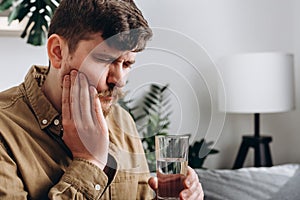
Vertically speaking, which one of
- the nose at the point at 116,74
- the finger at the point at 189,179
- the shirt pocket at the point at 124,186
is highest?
the nose at the point at 116,74

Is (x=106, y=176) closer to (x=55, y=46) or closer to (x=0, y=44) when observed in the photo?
(x=55, y=46)

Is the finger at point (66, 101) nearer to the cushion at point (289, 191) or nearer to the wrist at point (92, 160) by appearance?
the wrist at point (92, 160)

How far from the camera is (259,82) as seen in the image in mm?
2494

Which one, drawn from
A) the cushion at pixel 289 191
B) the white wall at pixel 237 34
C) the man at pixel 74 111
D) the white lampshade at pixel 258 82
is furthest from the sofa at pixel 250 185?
the man at pixel 74 111

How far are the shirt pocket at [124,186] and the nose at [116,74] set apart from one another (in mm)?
256

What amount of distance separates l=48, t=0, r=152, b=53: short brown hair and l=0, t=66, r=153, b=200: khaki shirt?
0.52 ft

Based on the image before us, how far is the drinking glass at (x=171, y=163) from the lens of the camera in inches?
39.0

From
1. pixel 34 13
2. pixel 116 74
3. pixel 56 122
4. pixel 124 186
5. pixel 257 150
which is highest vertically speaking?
pixel 34 13

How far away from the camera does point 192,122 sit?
1106 millimetres

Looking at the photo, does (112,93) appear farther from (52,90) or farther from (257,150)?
(257,150)

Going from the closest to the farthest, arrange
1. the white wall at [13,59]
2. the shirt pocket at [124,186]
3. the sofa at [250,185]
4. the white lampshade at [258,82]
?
the shirt pocket at [124,186]
the sofa at [250,185]
the white wall at [13,59]
the white lampshade at [258,82]

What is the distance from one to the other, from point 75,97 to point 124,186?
0.88 ft


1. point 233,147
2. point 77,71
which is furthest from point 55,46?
point 233,147

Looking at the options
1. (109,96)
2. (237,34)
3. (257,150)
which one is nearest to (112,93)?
(109,96)
